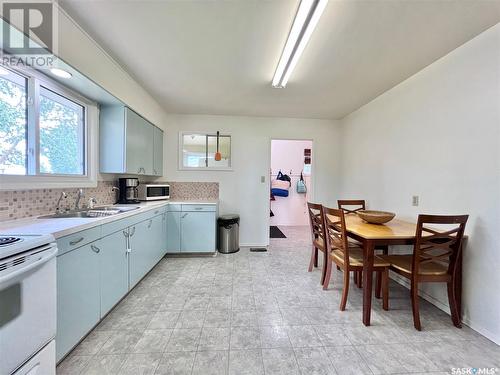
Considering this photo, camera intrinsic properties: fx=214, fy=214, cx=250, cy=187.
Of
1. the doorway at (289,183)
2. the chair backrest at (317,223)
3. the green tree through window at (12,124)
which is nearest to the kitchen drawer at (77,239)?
the green tree through window at (12,124)

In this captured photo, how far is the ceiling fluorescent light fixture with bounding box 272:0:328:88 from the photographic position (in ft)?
4.48

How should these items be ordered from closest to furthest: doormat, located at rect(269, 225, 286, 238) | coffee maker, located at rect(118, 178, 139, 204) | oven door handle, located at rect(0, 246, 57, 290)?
oven door handle, located at rect(0, 246, 57, 290) → coffee maker, located at rect(118, 178, 139, 204) → doormat, located at rect(269, 225, 286, 238)

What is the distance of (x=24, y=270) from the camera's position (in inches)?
36.7

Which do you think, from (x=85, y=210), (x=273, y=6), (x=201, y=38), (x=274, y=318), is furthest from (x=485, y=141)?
(x=85, y=210)

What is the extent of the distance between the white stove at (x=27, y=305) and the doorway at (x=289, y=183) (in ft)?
17.3

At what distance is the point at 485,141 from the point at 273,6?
198 centimetres

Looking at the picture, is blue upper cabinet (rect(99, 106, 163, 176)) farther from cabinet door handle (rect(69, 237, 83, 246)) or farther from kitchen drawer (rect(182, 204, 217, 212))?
cabinet door handle (rect(69, 237, 83, 246))

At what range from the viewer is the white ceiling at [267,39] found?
4.94 feet

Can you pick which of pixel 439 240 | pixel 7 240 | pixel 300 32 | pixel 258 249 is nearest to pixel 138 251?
pixel 7 240

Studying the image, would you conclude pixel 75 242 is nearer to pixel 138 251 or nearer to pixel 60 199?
pixel 60 199

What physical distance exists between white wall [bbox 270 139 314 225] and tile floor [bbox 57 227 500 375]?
362cm

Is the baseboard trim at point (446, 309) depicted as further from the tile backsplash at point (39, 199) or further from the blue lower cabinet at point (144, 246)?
the tile backsplash at point (39, 199)

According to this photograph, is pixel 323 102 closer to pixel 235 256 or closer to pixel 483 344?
pixel 235 256

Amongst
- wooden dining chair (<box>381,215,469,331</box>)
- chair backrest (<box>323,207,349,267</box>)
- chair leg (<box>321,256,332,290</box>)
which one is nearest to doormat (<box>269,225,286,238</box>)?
chair leg (<box>321,256,332,290</box>)
